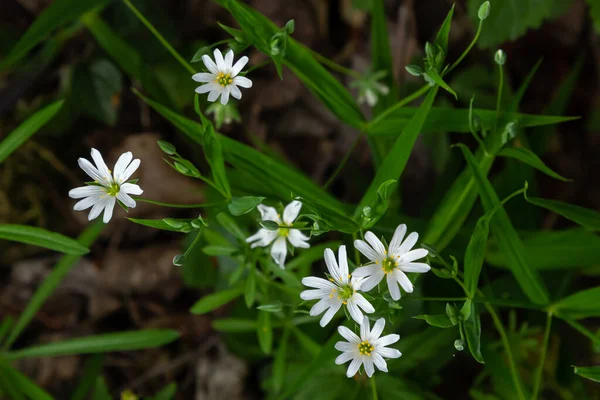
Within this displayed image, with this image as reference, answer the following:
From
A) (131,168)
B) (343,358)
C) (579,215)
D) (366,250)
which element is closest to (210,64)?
(131,168)

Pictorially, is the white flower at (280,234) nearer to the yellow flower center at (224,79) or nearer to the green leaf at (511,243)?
the yellow flower center at (224,79)

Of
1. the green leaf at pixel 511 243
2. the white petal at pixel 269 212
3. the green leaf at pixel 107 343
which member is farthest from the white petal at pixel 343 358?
the green leaf at pixel 107 343

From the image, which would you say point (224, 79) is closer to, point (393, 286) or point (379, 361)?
point (393, 286)

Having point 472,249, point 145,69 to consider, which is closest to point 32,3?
point 145,69

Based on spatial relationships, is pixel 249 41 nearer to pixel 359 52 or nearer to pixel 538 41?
pixel 359 52

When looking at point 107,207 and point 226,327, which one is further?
point 226,327

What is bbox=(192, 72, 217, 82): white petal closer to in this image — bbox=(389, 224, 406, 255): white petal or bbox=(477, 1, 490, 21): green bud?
bbox=(389, 224, 406, 255): white petal

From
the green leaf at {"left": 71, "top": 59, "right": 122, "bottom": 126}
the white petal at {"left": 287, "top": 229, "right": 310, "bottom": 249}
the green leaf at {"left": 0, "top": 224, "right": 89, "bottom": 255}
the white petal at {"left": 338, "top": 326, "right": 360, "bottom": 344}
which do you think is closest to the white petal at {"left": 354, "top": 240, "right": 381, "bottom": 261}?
the white petal at {"left": 338, "top": 326, "right": 360, "bottom": 344}
